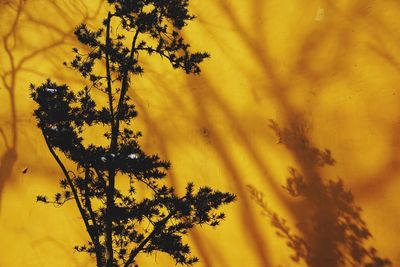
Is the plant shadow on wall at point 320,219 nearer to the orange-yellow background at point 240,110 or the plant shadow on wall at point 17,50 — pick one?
the orange-yellow background at point 240,110

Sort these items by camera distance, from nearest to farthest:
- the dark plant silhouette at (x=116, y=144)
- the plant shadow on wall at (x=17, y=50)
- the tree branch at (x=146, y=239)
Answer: the dark plant silhouette at (x=116, y=144), the tree branch at (x=146, y=239), the plant shadow on wall at (x=17, y=50)

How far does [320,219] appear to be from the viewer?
11.5ft

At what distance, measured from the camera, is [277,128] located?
379 centimetres

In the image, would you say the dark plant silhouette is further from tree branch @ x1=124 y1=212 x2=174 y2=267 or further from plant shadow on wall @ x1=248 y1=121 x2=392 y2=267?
plant shadow on wall @ x1=248 y1=121 x2=392 y2=267

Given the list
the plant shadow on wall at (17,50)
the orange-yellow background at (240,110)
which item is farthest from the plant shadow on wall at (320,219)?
the plant shadow on wall at (17,50)

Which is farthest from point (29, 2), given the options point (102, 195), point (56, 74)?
point (102, 195)

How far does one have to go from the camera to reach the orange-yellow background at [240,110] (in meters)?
3.44

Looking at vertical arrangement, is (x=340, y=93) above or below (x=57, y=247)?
below

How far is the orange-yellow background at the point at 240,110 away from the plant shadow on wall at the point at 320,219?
0.09 meters

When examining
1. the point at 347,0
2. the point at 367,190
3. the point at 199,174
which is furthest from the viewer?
the point at 199,174

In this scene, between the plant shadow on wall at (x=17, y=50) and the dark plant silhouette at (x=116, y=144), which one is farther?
the plant shadow on wall at (x=17, y=50)

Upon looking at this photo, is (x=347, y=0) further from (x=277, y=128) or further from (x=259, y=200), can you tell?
(x=259, y=200)

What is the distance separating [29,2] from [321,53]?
148 inches

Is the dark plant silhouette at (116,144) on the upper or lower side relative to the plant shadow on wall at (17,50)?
lower
